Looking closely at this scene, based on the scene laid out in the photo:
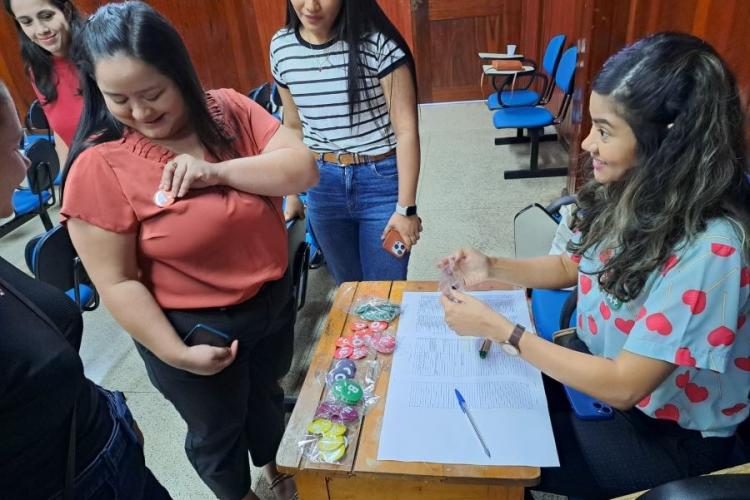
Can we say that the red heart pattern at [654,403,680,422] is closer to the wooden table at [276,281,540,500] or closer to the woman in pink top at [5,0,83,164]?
the wooden table at [276,281,540,500]

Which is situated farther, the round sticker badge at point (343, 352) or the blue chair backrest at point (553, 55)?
the blue chair backrest at point (553, 55)

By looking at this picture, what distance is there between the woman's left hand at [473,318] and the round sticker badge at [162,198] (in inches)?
24.3

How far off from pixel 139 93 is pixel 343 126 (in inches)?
26.7

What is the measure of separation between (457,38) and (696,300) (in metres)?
5.00

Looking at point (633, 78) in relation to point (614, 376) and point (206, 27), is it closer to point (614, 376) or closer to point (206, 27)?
point (614, 376)

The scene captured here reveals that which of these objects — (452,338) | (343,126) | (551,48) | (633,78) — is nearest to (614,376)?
(452,338)

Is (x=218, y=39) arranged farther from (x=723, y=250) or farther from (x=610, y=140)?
(x=723, y=250)

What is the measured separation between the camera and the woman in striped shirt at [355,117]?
1404 mm

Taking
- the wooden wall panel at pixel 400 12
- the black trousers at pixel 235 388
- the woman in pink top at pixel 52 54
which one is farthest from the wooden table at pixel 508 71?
the black trousers at pixel 235 388

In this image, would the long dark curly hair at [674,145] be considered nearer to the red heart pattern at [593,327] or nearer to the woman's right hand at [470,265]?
the red heart pattern at [593,327]

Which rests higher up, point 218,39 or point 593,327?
point 218,39

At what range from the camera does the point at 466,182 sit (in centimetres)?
385

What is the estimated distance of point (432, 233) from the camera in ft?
10.6

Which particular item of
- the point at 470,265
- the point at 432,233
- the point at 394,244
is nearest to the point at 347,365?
the point at 470,265
